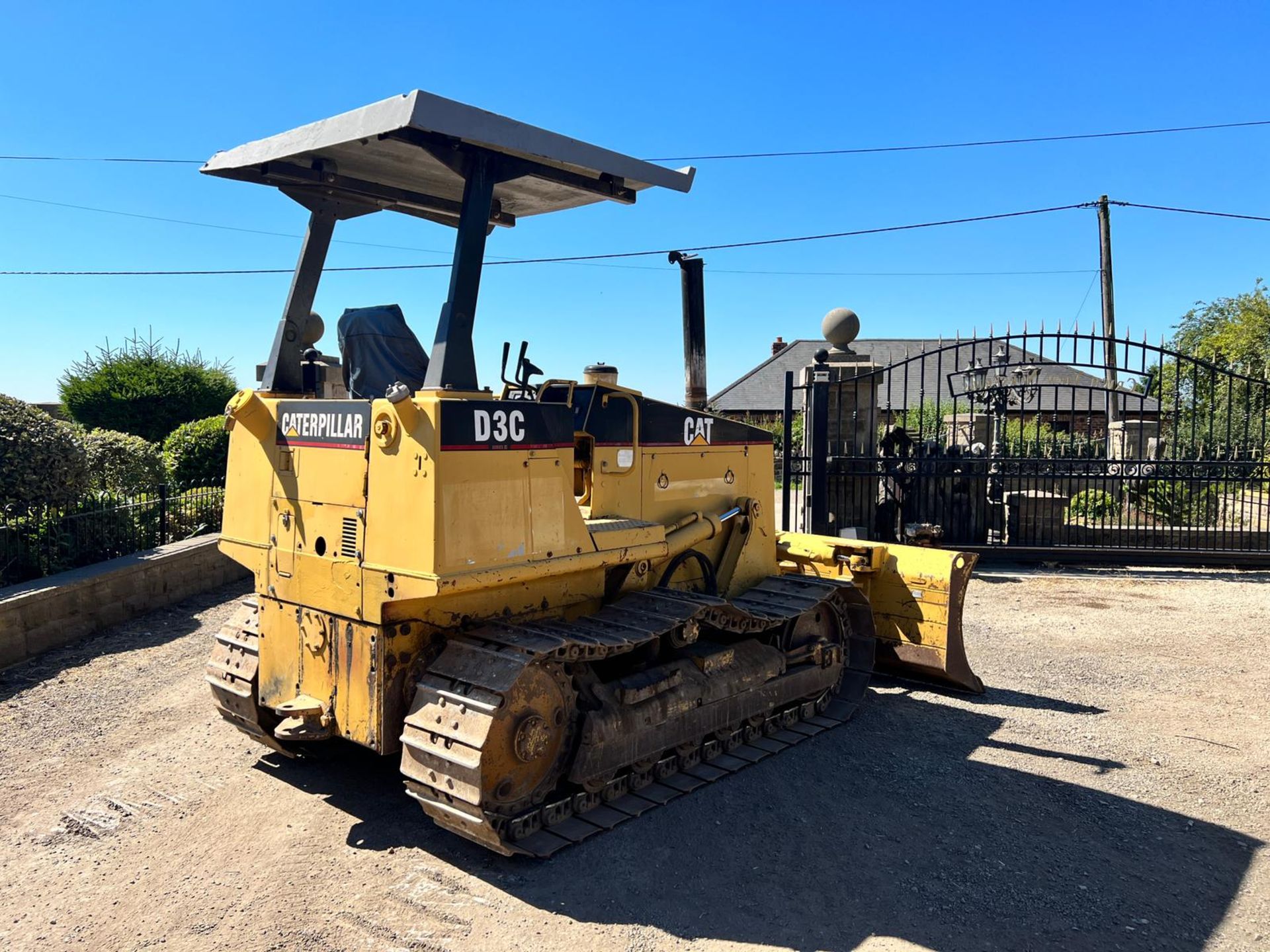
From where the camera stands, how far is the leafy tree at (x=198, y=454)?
1423cm

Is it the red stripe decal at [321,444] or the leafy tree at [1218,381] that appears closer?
the red stripe decal at [321,444]

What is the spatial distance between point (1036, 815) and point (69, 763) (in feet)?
17.8

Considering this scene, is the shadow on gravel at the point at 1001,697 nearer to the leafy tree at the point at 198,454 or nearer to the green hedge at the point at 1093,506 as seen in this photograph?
the green hedge at the point at 1093,506

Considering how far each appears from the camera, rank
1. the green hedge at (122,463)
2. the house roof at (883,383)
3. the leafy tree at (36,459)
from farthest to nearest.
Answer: the house roof at (883,383)
the green hedge at (122,463)
the leafy tree at (36,459)

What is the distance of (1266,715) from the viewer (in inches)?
249

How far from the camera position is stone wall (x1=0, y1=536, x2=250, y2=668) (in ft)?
23.6

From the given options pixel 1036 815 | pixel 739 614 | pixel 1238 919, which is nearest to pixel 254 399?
pixel 739 614

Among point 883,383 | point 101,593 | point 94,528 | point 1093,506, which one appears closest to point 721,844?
point 101,593

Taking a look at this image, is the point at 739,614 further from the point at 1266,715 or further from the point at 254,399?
the point at 1266,715

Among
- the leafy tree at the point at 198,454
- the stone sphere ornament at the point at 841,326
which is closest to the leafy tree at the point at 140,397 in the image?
the leafy tree at the point at 198,454

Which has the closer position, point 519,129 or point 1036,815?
point 519,129

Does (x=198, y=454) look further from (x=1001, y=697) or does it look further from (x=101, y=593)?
(x=1001, y=697)

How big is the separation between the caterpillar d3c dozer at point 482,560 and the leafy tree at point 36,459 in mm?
4495

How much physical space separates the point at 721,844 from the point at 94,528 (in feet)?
24.7
